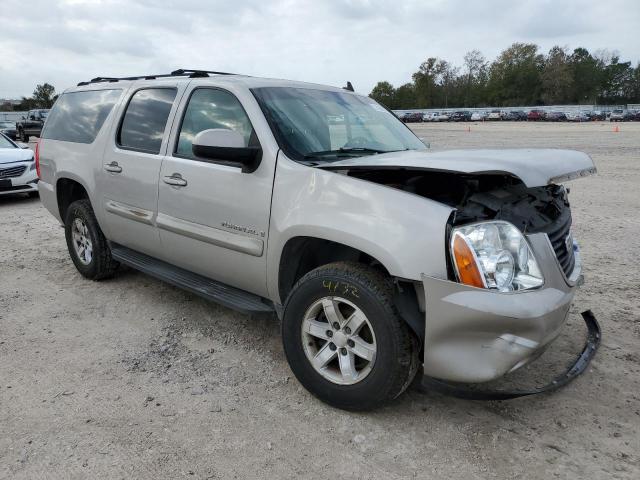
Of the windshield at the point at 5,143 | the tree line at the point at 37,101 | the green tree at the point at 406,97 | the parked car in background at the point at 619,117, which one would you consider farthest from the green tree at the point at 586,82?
the windshield at the point at 5,143

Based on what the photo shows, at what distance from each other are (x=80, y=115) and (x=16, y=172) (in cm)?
596

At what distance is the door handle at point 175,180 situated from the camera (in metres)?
3.71

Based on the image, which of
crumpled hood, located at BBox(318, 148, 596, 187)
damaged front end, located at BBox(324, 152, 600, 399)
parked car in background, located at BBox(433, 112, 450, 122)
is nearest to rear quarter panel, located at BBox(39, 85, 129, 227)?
crumpled hood, located at BBox(318, 148, 596, 187)

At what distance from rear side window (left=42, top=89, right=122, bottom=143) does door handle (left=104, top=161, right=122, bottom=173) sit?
462mm

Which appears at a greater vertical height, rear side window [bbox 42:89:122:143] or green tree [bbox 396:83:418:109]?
green tree [bbox 396:83:418:109]

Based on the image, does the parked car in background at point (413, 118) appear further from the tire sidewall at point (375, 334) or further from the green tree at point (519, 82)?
the tire sidewall at point (375, 334)

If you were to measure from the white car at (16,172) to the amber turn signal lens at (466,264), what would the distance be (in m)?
9.86

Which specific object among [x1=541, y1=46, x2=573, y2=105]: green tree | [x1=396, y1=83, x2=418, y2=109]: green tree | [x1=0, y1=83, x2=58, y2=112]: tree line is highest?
[x1=541, y1=46, x2=573, y2=105]: green tree

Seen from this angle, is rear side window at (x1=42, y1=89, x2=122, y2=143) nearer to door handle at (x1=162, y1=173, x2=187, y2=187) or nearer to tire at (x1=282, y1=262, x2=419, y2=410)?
door handle at (x1=162, y1=173, x2=187, y2=187)

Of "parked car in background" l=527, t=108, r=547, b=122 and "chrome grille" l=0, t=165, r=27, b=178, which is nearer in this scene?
"chrome grille" l=0, t=165, r=27, b=178

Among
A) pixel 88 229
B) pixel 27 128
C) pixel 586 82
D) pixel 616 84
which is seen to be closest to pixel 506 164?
pixel 88 229

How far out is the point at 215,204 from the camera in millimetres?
3475

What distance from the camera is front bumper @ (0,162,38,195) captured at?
9.82 meters

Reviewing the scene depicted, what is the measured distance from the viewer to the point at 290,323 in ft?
10.0
